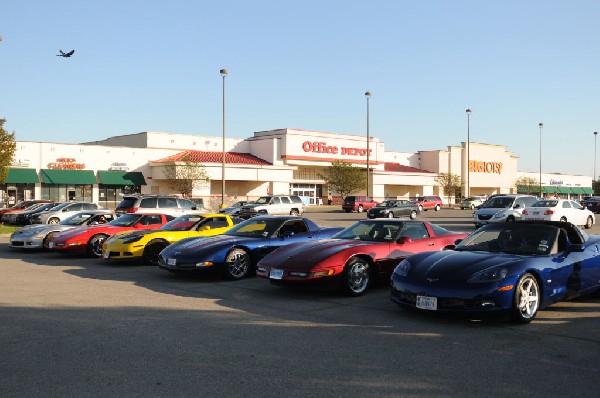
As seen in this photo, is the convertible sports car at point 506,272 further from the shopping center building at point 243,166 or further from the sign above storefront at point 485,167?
the sign above storefront at point 485,167

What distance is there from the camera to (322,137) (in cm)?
6525

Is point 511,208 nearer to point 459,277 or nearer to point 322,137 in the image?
point 459,277

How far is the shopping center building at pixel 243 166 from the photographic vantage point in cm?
4716

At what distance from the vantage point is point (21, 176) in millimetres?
45156

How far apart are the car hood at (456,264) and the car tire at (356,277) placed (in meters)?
1.44

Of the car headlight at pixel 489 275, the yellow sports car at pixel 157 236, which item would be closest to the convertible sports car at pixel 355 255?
the car headlight at pixel 489 275

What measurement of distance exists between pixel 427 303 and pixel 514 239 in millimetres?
1897

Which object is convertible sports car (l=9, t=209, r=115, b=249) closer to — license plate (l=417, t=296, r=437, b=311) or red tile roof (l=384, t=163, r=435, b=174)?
license plate (l=417, t=296, r=437, b=311)

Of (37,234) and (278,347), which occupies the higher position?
(37,234)

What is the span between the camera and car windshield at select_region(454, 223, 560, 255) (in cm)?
794

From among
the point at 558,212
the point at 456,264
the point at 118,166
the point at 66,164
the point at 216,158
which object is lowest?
the point at 456,264

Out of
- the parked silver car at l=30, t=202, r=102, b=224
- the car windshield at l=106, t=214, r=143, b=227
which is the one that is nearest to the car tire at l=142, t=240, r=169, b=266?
the car windshield at l=106, t=214, r=143, b=227

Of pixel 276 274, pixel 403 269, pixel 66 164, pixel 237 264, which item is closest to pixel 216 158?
pixel 66 164

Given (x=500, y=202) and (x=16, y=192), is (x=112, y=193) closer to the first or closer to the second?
(x=16, y=192)
